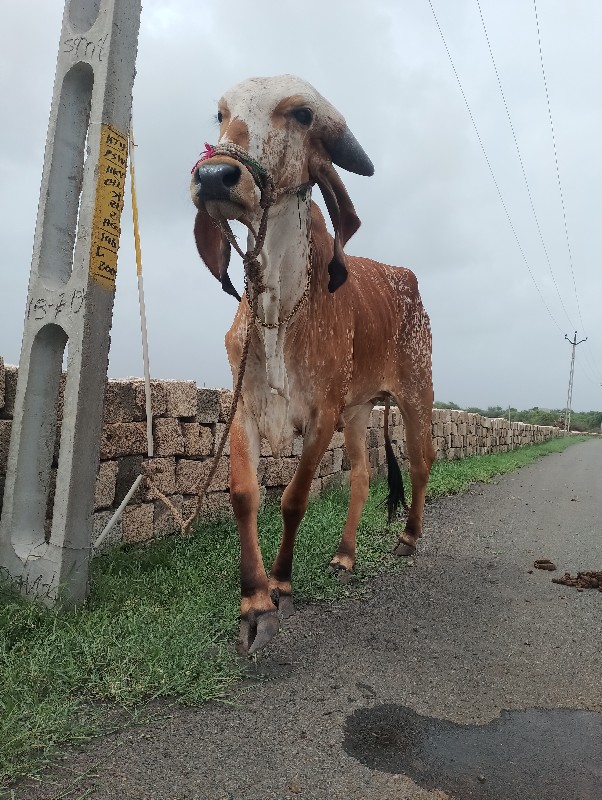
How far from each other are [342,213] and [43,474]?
7.21 ft

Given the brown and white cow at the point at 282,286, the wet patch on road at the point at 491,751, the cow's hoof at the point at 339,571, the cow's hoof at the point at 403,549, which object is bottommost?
the wet patch on road at the point at 491,751

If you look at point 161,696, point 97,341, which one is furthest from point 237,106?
point 161,696

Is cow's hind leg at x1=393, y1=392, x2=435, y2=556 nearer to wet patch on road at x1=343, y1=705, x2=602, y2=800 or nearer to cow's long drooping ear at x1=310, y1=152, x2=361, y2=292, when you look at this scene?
cow's long drooping ear at x1=310, y1=152, x2=361, y2=292

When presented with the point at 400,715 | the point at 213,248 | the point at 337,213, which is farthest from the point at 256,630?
the point at 337,213

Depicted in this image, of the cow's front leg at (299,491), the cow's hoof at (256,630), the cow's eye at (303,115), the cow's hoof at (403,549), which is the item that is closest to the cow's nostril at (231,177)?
the cow's eye at (303,115)

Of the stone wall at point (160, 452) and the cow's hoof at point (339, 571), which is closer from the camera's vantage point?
the cow's hoof at point (339, 571)

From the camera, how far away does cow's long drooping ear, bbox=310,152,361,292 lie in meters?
3.46

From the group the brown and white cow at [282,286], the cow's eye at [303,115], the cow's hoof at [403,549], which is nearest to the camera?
the brown and white cow at [282,286]

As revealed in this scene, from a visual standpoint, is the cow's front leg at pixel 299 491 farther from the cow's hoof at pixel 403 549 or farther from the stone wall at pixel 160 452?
the cow's hoof at pixel 403 549

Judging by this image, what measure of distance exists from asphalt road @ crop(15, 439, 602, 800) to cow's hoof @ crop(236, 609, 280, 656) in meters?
0.12

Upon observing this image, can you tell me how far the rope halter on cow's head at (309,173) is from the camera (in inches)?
114

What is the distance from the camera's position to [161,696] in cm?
275

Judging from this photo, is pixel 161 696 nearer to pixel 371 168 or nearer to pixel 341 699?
pixel 341 699

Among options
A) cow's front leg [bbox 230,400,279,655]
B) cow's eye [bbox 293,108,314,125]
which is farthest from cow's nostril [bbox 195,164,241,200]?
cow's front leg [bbox 230,400,279,655]
